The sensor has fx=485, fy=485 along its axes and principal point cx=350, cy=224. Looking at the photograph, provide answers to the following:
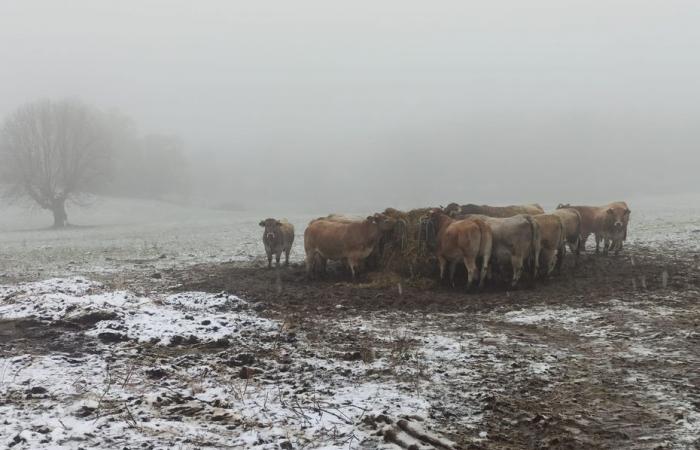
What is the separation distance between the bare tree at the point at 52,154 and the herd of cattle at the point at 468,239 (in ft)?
122

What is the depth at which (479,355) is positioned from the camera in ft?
20.1

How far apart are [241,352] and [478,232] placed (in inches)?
262

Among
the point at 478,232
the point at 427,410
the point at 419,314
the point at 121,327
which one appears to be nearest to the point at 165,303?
the point at 121,327

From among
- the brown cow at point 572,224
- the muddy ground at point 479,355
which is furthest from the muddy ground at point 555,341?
the brown cow at point 572,224

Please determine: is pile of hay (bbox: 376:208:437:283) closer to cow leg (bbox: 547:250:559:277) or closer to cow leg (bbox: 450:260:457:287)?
cow leg (bbox: 450:260:457:287)

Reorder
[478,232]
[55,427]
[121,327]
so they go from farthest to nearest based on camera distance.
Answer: [478,232]
[121,327]
[55,427]

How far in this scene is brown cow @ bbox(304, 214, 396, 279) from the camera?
1257 centimetres

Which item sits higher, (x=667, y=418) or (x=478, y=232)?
(x=478, y=232)

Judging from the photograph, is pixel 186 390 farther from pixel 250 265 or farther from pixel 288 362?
pixel 250 265

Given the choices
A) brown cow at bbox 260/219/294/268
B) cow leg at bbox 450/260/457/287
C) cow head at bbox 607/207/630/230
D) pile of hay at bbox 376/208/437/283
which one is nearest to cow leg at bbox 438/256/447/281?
cow leg at bbox 450/260/457/287

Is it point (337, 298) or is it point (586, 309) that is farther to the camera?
point (337, 298)

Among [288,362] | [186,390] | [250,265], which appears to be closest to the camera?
[186,390]

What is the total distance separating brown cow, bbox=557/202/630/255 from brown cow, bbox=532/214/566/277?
4362 mm

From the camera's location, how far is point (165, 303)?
9000 mm
